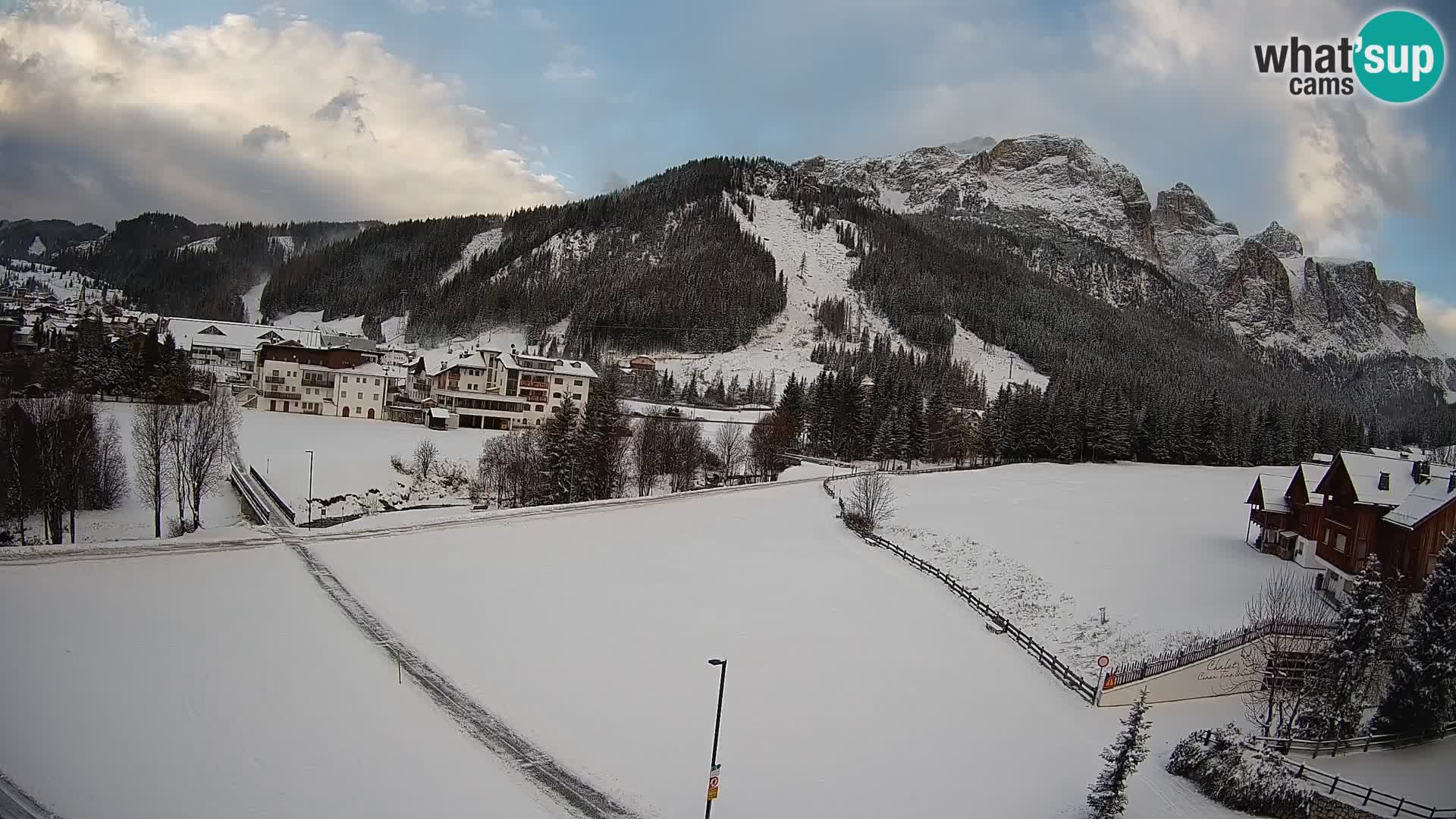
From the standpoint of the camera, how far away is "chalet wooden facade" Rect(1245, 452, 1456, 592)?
28500mm

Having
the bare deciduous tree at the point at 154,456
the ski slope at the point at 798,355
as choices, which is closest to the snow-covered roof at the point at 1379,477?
the bare deciduous tree at the point at 154,456

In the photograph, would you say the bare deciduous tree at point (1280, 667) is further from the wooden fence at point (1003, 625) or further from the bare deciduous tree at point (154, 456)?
the bare deciduous tree at point (154, 456)

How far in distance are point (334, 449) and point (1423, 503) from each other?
6416cm

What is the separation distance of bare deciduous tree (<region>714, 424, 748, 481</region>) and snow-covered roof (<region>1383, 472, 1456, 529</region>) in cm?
4819

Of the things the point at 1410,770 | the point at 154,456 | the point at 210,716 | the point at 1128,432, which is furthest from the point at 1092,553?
the point at 1128,432

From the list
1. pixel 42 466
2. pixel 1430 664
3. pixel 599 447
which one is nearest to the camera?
pixel 1430 664

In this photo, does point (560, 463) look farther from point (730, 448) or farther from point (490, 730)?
point (490, 730)

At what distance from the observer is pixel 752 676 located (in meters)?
24.2

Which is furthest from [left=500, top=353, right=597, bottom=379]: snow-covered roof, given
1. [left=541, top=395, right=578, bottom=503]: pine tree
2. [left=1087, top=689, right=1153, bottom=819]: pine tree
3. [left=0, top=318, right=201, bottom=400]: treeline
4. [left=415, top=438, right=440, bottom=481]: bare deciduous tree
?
[left=1087, top=689, right=1153, bottom=819]: pine tree

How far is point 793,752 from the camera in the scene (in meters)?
19.8

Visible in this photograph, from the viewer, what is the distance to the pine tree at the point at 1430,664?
794 inches

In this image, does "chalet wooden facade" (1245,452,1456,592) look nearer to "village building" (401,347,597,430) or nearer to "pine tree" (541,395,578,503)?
"pine tree" (541,395,578,503)

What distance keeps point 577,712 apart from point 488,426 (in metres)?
65.6

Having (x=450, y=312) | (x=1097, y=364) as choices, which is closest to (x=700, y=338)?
(x=450, y=312)
